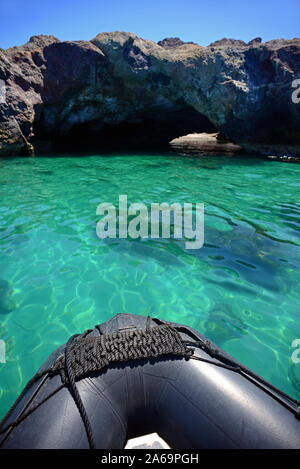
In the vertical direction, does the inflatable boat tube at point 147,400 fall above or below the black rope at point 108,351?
below

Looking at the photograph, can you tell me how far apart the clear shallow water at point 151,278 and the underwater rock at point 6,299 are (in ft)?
0.04

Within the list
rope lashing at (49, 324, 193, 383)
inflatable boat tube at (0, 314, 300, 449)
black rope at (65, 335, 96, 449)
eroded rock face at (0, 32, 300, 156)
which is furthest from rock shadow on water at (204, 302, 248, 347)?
eroded rock face at (0, 32, 300, 156)

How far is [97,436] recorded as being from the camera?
140cm

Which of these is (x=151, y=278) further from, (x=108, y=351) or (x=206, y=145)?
(x=206, y=145)

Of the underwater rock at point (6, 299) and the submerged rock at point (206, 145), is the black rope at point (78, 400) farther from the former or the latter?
the submerged rock at point (206, 145)

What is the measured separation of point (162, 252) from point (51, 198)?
3949 millimetres

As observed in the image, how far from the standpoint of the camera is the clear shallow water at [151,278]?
272 centimetres

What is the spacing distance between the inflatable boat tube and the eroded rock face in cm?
1345

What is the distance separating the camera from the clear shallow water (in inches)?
107

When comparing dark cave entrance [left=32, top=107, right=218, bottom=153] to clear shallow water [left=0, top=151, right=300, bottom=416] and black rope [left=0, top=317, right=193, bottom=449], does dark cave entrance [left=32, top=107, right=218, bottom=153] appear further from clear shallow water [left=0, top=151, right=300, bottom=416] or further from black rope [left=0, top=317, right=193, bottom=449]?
black rope [left=0, top=317, right=193, bottom=449]

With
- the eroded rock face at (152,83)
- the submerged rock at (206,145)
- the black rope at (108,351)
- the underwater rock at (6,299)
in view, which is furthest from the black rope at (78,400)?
the submerged rock at (206,145)

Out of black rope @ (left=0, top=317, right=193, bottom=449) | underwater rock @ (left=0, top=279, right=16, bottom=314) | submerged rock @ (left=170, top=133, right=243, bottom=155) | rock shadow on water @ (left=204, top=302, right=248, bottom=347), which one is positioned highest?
submerged rock @ (left=170, top=133, right=243, bottom=155)

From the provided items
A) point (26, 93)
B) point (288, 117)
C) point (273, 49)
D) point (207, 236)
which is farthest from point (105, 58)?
point (207, 236)

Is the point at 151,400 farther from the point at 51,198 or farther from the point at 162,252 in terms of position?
the point at 51,198
